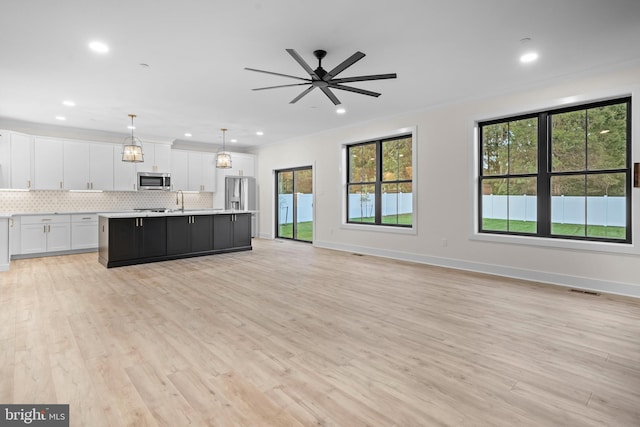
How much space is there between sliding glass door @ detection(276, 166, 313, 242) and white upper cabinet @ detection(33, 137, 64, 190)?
5021 millimetres

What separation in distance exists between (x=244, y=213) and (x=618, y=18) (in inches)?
258

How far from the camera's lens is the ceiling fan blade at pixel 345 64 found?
3.08 metres

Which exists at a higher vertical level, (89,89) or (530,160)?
(89,89)

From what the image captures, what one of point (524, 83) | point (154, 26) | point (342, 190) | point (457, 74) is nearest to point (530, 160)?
point (524, 83)

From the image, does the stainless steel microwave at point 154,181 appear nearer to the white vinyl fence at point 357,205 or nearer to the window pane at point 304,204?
the white vinyl fence at point 357,205

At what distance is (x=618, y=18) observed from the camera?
3.08m

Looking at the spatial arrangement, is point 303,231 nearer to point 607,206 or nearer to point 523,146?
point 523,146

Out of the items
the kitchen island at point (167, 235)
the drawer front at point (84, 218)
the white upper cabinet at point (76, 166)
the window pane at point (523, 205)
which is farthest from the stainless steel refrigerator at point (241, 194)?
the window pane at point (523, 205)

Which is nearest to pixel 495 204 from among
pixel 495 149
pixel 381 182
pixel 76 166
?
pixel 495 149

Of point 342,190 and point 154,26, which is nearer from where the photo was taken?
point 154,26

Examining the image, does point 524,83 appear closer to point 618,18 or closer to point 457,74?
point 457,74

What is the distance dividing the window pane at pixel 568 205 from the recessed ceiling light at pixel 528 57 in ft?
5.64

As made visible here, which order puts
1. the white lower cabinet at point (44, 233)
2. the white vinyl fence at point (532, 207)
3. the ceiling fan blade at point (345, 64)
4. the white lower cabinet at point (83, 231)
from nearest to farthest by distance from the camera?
1. the ceiling fan blade at point (345, 64)
2. the white vinyl fence at point (532, 207)
3. the white lower cabinet at point (44, 233)
4. the white lower cabinet at point (83, 231)

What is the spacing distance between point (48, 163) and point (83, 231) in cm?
154
